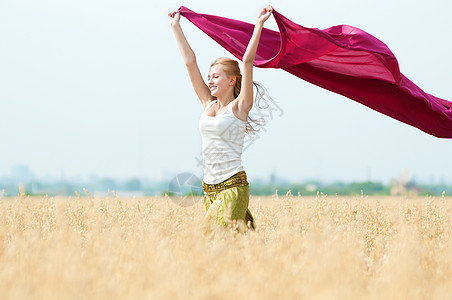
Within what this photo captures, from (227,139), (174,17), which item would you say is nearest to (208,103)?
(227,139)

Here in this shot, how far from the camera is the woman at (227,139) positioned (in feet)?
13.4

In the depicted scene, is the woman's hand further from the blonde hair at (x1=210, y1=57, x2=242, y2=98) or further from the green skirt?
the green skirt

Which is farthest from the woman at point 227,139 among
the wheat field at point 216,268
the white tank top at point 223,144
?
the wheat field at point 216,268

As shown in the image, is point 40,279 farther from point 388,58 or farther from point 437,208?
point 437,208

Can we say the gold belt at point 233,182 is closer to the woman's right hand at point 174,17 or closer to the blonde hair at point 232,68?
the blonde hair at point 232,68

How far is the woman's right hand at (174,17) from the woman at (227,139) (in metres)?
0.75

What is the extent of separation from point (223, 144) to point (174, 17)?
4.94 feet

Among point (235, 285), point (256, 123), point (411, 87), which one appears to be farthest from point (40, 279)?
Result: point (411, 87)

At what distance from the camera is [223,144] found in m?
4.12

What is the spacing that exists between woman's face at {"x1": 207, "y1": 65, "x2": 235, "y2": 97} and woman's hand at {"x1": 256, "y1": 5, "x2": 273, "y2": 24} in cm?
52

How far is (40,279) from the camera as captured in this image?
9.14ft

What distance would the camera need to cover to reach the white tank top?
13.5 ft

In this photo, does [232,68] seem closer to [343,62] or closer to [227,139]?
[227,139]

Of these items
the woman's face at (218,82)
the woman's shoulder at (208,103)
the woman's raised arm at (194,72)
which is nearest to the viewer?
the woman's face at (218,82)
